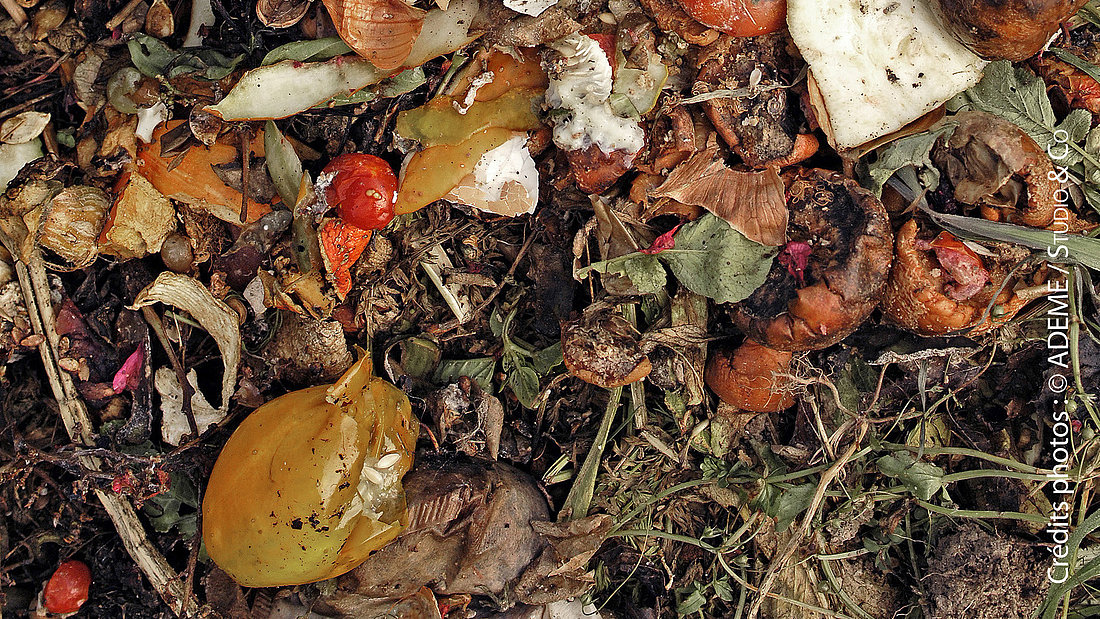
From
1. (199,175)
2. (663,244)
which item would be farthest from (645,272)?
(199,175)

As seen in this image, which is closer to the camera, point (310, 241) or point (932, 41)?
point (932, 41)

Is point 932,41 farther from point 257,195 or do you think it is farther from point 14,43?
point 14,43

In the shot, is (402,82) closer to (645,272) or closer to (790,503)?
(645,272)

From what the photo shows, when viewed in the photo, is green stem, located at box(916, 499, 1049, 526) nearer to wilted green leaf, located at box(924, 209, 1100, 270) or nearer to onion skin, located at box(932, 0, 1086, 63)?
wilted green leaf, located at box(924, 209, 1100, 270)

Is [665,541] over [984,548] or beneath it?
beneath

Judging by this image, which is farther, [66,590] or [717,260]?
[66,590]

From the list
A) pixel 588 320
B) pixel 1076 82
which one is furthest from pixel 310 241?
pixel 1076 82
